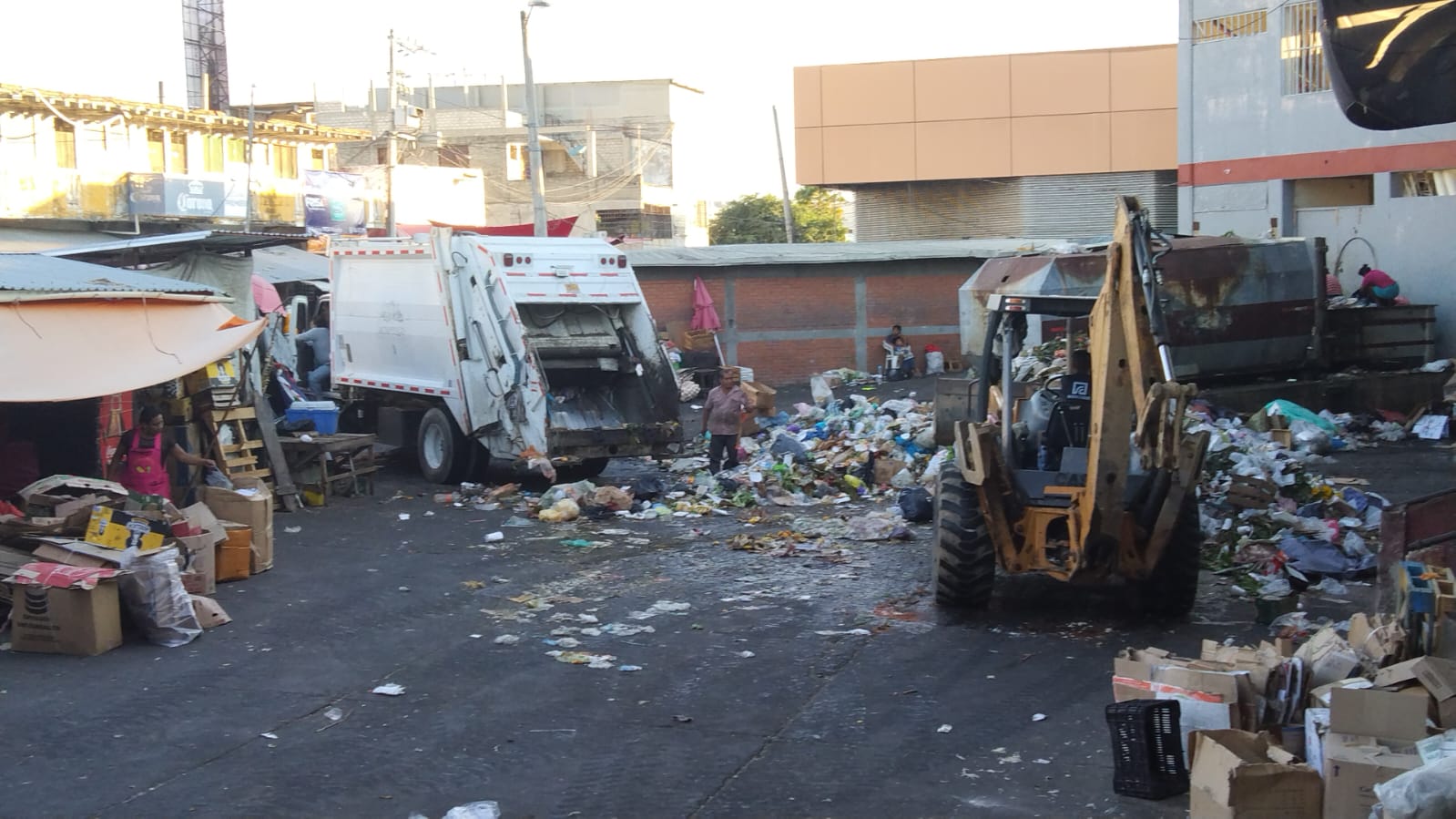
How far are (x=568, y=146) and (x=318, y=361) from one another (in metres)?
34.5

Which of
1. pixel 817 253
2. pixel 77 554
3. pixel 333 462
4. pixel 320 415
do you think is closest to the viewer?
pixel 77 554

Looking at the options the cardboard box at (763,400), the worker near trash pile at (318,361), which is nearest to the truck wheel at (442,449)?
the worker near trash pile at (318,361)

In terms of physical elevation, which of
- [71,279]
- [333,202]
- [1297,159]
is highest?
[333,202]

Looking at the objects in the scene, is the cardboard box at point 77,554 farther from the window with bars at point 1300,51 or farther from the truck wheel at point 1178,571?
the window with bars at point 1300,51

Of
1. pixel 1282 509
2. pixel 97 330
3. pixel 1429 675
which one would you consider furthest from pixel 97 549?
pixel 1282 509

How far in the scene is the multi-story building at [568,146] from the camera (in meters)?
50.6

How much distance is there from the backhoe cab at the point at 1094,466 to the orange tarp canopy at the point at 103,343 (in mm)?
5479

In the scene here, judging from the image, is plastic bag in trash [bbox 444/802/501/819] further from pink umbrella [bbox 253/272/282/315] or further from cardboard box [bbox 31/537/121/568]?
pink umbrella [bbox 253/272/282/315]

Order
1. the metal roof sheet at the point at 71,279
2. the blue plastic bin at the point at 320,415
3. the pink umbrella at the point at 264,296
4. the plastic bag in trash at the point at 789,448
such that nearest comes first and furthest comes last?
the metal roof sheet at the point at 71,279 < the plastic bag in trash at the point at 789,448 < the blue plastic bin at the point at 320,415 < the pink umbrella at the point at 264,296

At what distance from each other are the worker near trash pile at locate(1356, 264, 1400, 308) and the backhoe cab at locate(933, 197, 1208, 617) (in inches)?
420

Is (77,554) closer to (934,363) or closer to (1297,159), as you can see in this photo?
(1297,159)

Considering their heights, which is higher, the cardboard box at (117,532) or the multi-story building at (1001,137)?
the multi-story building at (1001,137)

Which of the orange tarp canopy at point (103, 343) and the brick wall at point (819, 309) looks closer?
the orange tarp canopy at point (103, 343)

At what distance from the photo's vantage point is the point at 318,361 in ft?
60.6
